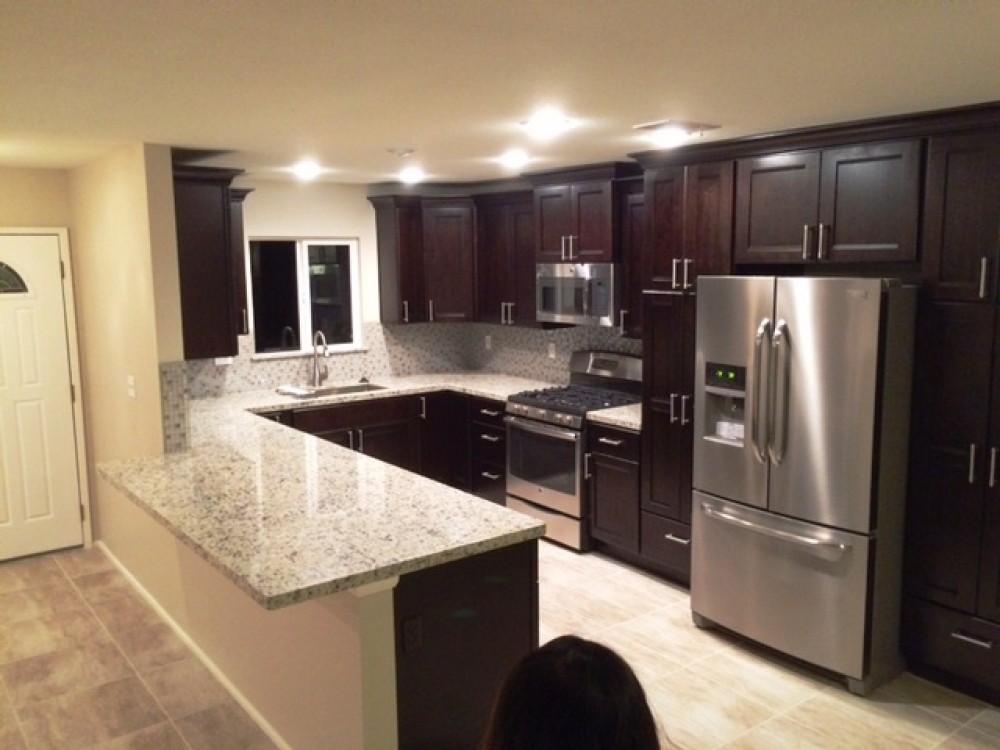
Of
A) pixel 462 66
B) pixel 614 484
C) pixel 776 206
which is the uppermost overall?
pixel 462 66

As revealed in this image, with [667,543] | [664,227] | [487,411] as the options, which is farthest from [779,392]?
[487,411]

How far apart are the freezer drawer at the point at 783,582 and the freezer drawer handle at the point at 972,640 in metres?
0.39

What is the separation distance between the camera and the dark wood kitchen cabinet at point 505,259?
5.66 meters

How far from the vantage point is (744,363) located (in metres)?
3.65

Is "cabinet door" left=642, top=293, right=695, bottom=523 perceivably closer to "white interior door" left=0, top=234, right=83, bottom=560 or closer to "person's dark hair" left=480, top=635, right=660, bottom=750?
"person's dark hair" left=480, top=635, right=660, bottom=750

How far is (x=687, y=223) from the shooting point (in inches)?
164

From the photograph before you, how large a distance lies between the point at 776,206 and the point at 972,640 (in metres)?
2.04

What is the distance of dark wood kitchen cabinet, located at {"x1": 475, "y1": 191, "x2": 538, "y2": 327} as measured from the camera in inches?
223

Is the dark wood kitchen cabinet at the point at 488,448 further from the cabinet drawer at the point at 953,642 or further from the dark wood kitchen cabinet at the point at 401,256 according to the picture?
the cabinet drawer at the point at 953,642

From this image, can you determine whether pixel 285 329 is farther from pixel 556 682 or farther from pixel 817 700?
pixel 556 682

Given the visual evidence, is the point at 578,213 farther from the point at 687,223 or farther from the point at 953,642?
the point at 953,642

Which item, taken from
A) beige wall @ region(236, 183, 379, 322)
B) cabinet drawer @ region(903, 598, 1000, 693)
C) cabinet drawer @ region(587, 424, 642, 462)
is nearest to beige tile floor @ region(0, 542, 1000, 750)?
cabinet drawer @ region(903, 598, 1000, 693)

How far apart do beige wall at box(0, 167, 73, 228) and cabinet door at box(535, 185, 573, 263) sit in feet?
9.71

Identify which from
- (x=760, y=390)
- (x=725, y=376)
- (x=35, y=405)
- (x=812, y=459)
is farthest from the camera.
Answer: (x=35, y=405)
